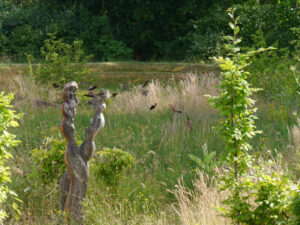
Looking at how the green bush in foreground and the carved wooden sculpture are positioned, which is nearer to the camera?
the green bush in foreground

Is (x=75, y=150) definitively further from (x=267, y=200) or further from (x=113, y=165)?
(x=267, y=200)

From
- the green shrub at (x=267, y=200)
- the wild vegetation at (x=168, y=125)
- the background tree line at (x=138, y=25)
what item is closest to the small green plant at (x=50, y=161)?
the wild vegetation at (x=168, y=125)

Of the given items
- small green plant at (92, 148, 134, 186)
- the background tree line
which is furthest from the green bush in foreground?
the background tree line

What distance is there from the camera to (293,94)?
23.1 feet

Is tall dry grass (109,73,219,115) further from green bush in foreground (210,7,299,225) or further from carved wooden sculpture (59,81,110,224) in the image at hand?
green bush in foreground (210,7,299,225)

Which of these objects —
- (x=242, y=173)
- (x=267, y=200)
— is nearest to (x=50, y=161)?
(x=242, y=173)

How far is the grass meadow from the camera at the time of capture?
398cm

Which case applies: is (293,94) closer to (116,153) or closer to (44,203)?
(116,153)

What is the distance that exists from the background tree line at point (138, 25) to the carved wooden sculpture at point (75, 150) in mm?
10881

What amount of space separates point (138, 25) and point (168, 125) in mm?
10530

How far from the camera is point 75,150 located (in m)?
3.88

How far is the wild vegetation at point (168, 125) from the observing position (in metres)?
3.23

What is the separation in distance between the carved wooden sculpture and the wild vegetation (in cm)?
16

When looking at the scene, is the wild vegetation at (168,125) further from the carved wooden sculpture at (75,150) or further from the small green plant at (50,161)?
the carved wooden sculpture at (75,150)
